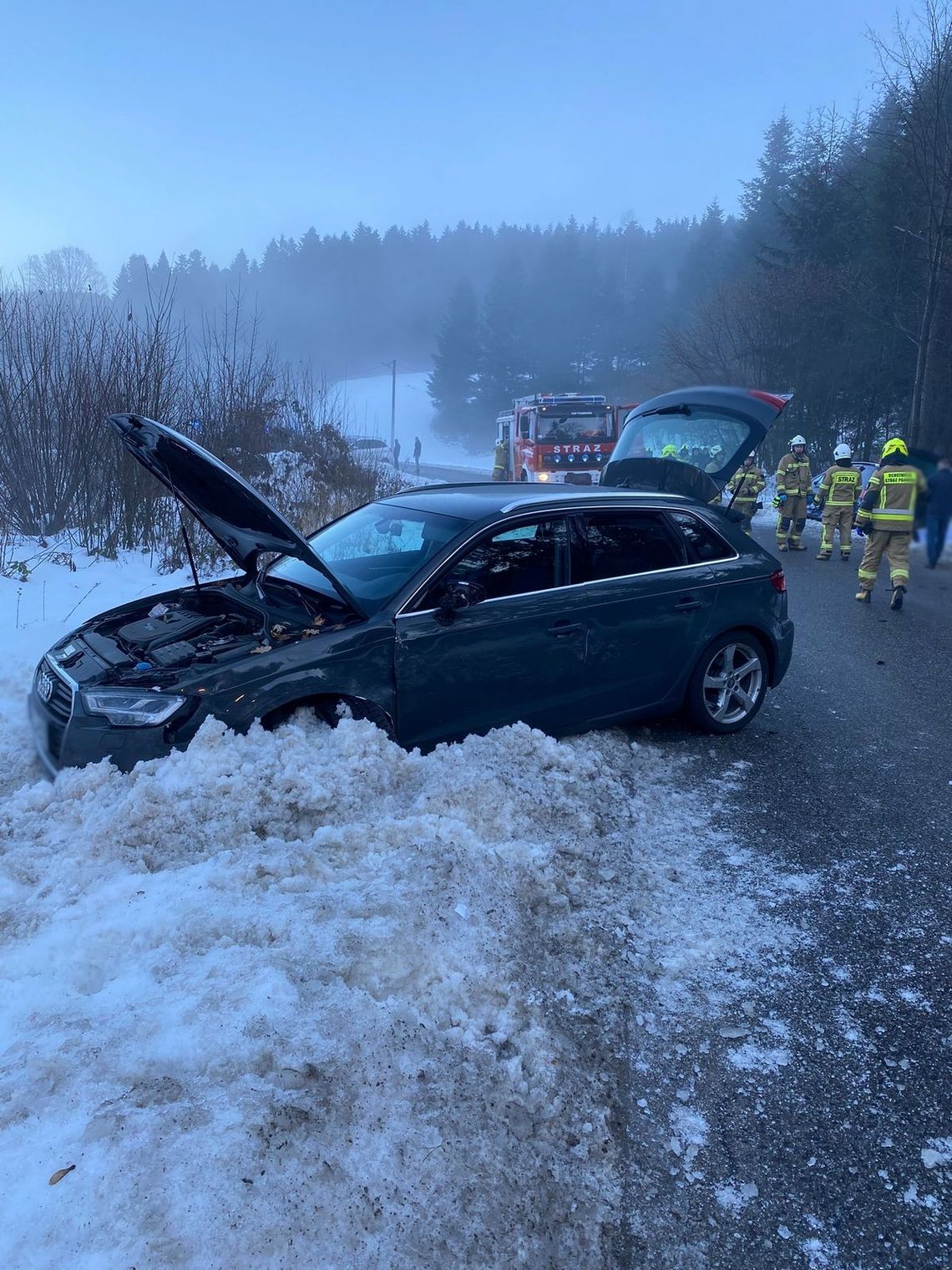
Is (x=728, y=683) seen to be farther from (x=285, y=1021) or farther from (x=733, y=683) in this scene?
(x=285, y=1021)

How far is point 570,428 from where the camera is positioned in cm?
1841

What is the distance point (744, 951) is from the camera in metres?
3.16

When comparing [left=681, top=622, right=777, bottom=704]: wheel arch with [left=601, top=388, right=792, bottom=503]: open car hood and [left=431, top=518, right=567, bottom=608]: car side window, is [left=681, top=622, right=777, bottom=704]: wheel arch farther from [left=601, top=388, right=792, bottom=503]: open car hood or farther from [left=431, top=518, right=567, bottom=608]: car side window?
[left=601, top=388, right=792, bottom=503]: open car hood

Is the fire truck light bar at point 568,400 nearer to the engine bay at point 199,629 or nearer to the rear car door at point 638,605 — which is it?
the rear car door at point 638,605

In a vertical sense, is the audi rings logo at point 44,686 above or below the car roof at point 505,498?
below

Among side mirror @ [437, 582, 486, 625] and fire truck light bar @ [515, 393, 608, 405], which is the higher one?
fire truck light bar @ [515, 393, 608, 405]

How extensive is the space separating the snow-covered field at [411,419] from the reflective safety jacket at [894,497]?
43.6 metres

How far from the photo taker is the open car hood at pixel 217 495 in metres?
3.89

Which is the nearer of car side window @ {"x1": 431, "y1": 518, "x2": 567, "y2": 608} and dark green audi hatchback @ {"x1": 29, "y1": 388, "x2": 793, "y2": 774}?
dark green audi hatchback @ {"x1": 29, "y1": 388, "x2": 793, "y2": 774}

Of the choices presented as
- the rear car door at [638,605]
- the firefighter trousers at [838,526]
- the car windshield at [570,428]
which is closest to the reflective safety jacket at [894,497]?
the firefighter trousers at [838,526]

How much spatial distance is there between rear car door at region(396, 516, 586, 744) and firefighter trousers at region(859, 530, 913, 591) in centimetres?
672

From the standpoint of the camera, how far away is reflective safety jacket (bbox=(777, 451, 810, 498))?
1407 cm

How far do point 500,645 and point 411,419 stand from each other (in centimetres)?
7920

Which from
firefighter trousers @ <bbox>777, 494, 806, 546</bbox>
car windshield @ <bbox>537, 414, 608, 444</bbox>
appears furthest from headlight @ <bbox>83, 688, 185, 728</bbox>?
car windshield @ <bbox>537, 414, 608, 444</bbox>
